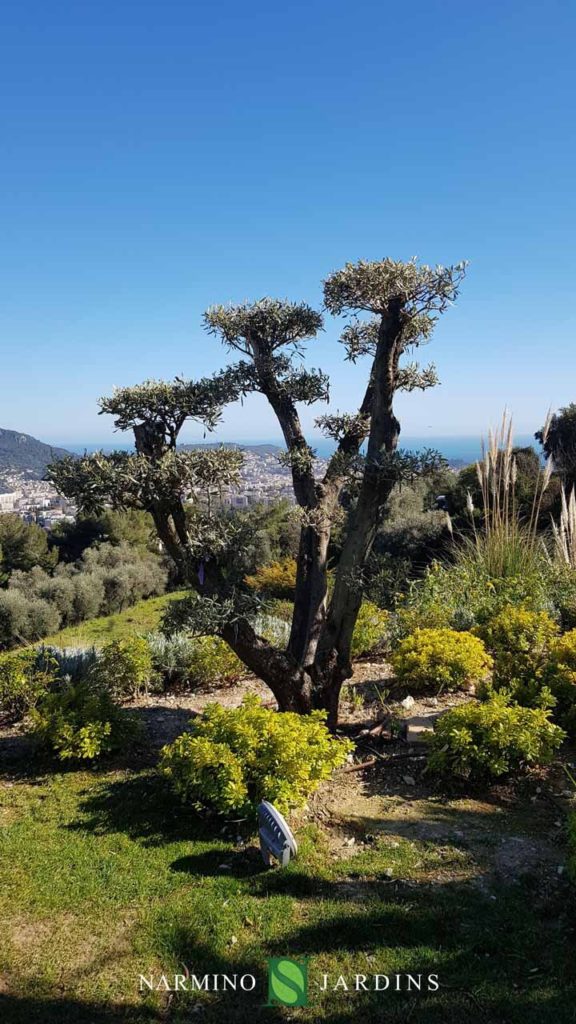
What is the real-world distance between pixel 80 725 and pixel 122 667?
1.35 meters

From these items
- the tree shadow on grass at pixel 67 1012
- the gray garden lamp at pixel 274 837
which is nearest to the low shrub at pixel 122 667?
the gray garden lamp at pixel 274 837

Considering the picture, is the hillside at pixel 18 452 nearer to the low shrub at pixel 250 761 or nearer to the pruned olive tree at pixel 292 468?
the pruned olive tree at pixel 292 468

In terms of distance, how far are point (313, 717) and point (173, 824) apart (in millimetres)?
1197

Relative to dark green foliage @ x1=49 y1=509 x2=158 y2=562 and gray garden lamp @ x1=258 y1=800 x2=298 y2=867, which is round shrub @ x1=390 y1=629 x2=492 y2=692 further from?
dark green foliage @ x1=49 y1=509 x2=158 y2=562

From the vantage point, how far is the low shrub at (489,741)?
4.18 metres

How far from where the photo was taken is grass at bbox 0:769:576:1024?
8.31 feet

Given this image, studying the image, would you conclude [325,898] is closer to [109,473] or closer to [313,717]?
[313,717]

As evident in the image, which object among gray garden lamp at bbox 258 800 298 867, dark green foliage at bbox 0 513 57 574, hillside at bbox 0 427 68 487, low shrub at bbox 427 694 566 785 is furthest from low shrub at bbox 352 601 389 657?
hillside at bbox 0 427 68 487

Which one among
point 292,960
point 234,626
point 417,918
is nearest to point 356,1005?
point 292,960

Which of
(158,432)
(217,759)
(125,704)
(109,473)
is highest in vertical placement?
(158,432)

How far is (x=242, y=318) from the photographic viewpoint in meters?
5.00

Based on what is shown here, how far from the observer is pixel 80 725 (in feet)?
16.4

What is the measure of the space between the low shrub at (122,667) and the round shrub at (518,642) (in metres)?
3.57

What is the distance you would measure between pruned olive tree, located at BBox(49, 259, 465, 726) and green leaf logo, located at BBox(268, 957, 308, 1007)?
2148 mm
